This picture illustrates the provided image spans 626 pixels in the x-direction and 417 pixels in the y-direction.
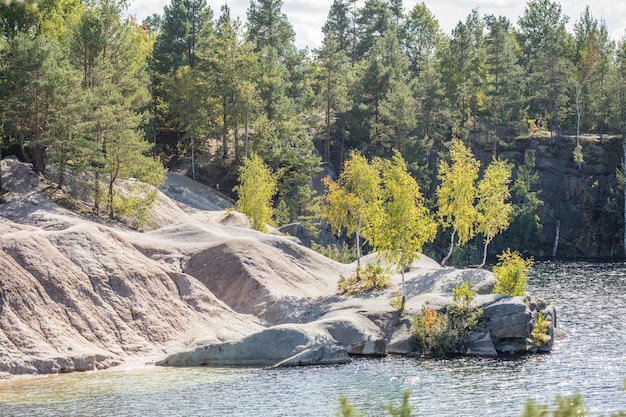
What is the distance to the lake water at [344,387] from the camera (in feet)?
109

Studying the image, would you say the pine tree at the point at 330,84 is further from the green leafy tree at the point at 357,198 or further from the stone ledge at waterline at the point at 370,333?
the stone ledge at waterline at the point at 370,333

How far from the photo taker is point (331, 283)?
2156 inches

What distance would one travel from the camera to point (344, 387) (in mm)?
37406

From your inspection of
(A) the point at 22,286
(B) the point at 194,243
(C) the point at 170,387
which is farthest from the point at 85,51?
(C) the point at 170,387

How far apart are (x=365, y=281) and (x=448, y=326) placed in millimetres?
8239

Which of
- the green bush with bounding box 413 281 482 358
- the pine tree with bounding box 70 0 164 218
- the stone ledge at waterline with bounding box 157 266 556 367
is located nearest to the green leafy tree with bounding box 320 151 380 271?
the stone ledge at waterline with bounding box 157 266 556 367

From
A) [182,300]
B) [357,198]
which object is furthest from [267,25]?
[182,300]

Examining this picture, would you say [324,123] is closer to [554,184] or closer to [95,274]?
[554,184]

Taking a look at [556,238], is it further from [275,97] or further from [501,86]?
[275,97]

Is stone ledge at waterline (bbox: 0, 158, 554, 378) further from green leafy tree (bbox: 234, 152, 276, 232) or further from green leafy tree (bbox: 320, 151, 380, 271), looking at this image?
green leafy tree (bbox: 234, 152, 276, 232)

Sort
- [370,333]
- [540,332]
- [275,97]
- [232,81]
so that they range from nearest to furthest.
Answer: [370,333]
[540,332]
[232,81]
[275,97]

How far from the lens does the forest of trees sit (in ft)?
204

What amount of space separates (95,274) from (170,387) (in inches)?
418

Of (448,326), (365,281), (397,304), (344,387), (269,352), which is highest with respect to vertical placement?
(365,281)
